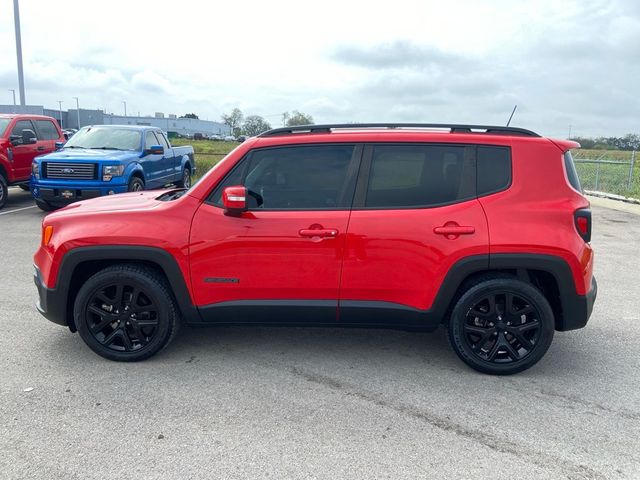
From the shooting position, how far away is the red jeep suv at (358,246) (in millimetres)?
3574

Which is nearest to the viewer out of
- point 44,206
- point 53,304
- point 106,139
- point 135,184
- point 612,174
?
point 53,304

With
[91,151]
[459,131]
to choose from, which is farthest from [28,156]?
[459,131]

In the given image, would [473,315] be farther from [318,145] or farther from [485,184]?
[318,145]

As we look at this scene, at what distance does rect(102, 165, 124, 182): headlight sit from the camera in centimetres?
959

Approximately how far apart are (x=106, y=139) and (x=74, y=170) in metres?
1.64

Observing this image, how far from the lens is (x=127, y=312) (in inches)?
150

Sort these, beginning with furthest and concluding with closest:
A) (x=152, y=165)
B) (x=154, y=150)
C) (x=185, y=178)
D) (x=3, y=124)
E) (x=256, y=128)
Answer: (x=256, y=128)
(x=185, y=178)
(x=3, y=124)
(x=152, y=165)
(x=154, y=150)

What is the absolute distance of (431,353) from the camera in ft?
13.5

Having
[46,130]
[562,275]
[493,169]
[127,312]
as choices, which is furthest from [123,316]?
[46,130]

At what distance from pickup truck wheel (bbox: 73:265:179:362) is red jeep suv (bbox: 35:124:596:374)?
0.01 m

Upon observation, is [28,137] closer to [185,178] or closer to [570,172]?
[185,178]

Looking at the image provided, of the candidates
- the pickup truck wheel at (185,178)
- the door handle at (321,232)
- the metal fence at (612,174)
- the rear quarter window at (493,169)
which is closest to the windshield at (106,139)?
the pickup truck wheel at (185,178)

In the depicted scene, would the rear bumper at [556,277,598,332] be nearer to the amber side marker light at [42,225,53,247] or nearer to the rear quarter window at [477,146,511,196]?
the rear quarter window at [477,146,511,196]

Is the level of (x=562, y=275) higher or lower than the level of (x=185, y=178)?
higher
